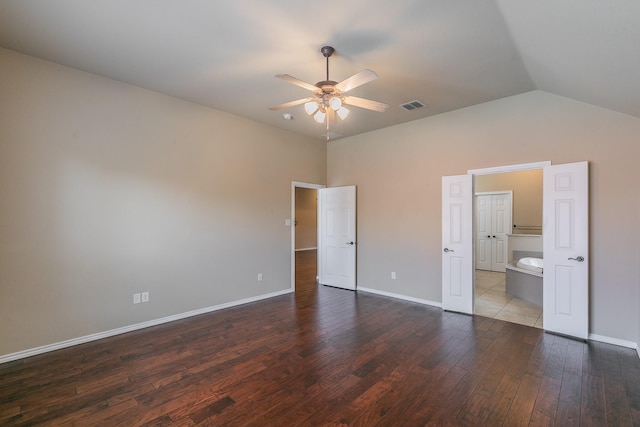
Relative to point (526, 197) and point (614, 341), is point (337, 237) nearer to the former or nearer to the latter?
point (614, 341)

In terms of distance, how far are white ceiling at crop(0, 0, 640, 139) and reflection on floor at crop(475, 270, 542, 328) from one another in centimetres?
283

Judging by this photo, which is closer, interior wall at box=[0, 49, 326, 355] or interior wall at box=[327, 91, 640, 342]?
interior wall at box=[0, 49, 326, 355]

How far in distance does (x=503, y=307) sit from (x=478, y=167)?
2315 millimetres

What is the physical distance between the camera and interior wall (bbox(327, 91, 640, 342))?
131 inches

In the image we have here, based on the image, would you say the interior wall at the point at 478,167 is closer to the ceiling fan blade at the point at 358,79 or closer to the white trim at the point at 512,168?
the white trim at the point at 512,168

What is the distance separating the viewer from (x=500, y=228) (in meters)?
7.58

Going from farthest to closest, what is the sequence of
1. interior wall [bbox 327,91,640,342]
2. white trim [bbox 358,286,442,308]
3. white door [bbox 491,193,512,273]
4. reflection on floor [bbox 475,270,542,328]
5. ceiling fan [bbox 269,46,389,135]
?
white door [bbox 491,193,512,273]
white trim [bbox 358,286,442,308]
reflection on floor [bbox 475,270,542,328]
interior wall [bbox 327,91,640,342]
ceiling fan [bbox 269,46,389,135]

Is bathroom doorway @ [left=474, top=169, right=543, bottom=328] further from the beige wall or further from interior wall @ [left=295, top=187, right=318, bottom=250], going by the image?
interior wall @ [left=295, top=187, right=318, bottom=250]

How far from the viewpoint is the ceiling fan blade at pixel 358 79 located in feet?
7.68

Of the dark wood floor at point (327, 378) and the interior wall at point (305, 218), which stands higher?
the interior wall at point (305, 218)

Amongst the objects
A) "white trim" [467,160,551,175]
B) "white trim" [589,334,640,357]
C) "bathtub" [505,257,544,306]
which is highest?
"white trim" [467,160,551,175]

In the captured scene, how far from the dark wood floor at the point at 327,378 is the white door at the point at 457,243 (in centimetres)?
59

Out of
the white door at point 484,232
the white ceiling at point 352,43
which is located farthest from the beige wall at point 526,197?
the white ceiling at point 352,43

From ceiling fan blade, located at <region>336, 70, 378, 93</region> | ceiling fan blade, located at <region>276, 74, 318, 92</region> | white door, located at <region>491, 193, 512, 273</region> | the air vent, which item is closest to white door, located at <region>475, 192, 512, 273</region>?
white door, located at <region>491, 193, 512, 273</region>
